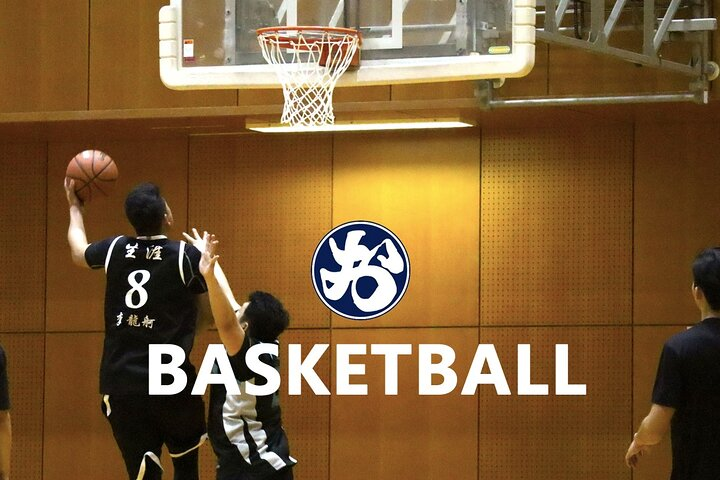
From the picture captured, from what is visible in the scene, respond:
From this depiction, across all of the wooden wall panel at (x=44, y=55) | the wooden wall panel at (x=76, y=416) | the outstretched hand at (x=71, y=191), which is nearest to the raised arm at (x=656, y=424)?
the outstretched hand at (x=71, y=191)

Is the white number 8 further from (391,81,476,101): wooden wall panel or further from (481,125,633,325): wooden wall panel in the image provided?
(481,125,633,325): wooden wall panel

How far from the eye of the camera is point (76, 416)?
1009 centimetres

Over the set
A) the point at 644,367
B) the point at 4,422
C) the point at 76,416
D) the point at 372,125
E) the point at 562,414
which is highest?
the point at 372,125

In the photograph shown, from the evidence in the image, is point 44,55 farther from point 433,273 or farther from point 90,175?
point 433,273

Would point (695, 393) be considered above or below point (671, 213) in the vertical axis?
below

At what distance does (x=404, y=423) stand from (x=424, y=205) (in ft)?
5.59

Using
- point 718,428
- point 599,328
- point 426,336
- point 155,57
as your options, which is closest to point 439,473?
point 426,336

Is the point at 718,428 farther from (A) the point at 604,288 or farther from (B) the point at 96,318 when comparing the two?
(B) the point at 96,318

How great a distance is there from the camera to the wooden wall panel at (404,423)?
946 centimetres

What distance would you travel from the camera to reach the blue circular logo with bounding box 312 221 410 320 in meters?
9.65

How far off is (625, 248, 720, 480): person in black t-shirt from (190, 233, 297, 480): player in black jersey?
1886 mm

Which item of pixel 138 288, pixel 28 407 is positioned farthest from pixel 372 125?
pixel 28 407

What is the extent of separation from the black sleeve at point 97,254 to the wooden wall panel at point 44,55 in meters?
2.64

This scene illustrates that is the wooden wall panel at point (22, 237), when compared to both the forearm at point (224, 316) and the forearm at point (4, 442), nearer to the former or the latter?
the forearm at point (224, 316)
